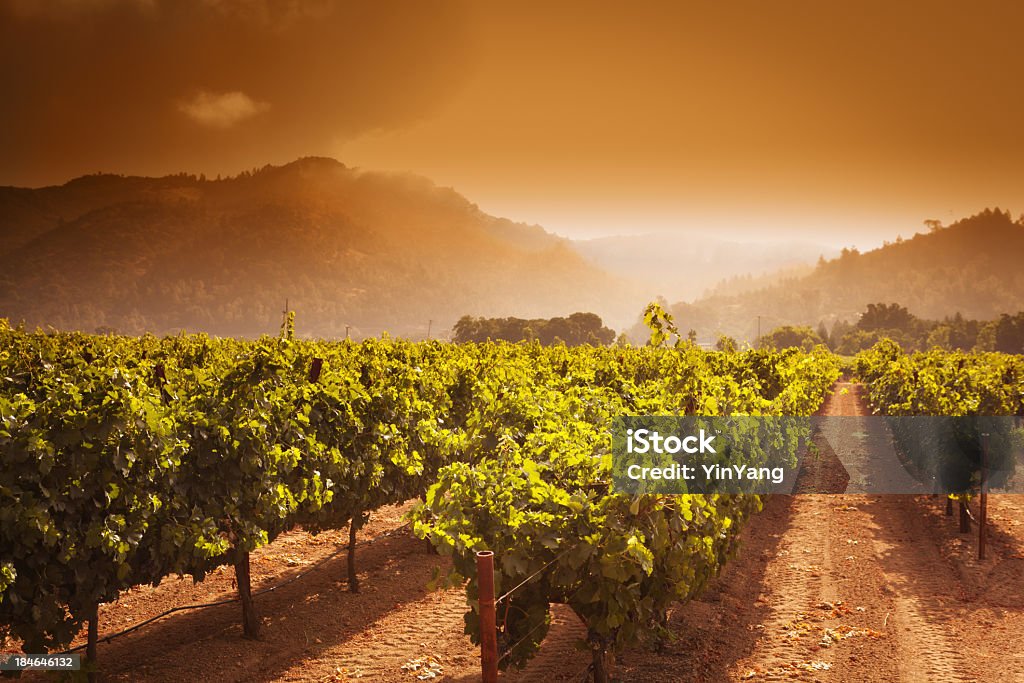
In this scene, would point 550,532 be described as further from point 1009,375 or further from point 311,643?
point 1009,375

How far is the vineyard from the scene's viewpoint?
5832 millimetres

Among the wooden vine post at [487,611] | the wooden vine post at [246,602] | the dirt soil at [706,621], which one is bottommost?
the dirt soil at [706,621]

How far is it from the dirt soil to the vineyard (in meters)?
0.55

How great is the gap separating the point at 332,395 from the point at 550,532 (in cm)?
509

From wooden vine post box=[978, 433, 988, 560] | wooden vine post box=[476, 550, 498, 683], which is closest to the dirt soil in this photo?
wooden vine post box=[978, 433, 988, 560]

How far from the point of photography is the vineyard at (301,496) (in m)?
5.83

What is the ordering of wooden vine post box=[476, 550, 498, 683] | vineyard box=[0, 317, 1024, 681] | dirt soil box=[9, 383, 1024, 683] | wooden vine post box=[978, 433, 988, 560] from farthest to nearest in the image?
wooden vine post box=[978, 433, 988, 560], dirt soil box=[9, 383, 1024, 683], vineyard box=[0, 317, 1024, 681], wooden vine post box=[476, 550, 498, 683]

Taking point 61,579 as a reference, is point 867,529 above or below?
below

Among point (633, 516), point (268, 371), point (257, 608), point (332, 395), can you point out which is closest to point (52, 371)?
point (268, 371)

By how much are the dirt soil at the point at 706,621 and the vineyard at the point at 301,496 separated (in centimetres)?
55

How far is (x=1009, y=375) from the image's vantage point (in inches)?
795

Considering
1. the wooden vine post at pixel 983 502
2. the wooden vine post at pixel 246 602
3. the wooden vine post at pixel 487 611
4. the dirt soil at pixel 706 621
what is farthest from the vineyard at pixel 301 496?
the wooden vine post at pixel 983 502

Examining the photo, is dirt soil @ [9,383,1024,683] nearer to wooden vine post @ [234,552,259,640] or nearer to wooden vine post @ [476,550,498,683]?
wooden vine post @ [234,552,259,640]

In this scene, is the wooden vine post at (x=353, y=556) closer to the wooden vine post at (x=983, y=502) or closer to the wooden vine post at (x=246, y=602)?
the wooden vine post at (x=246, y=602)
